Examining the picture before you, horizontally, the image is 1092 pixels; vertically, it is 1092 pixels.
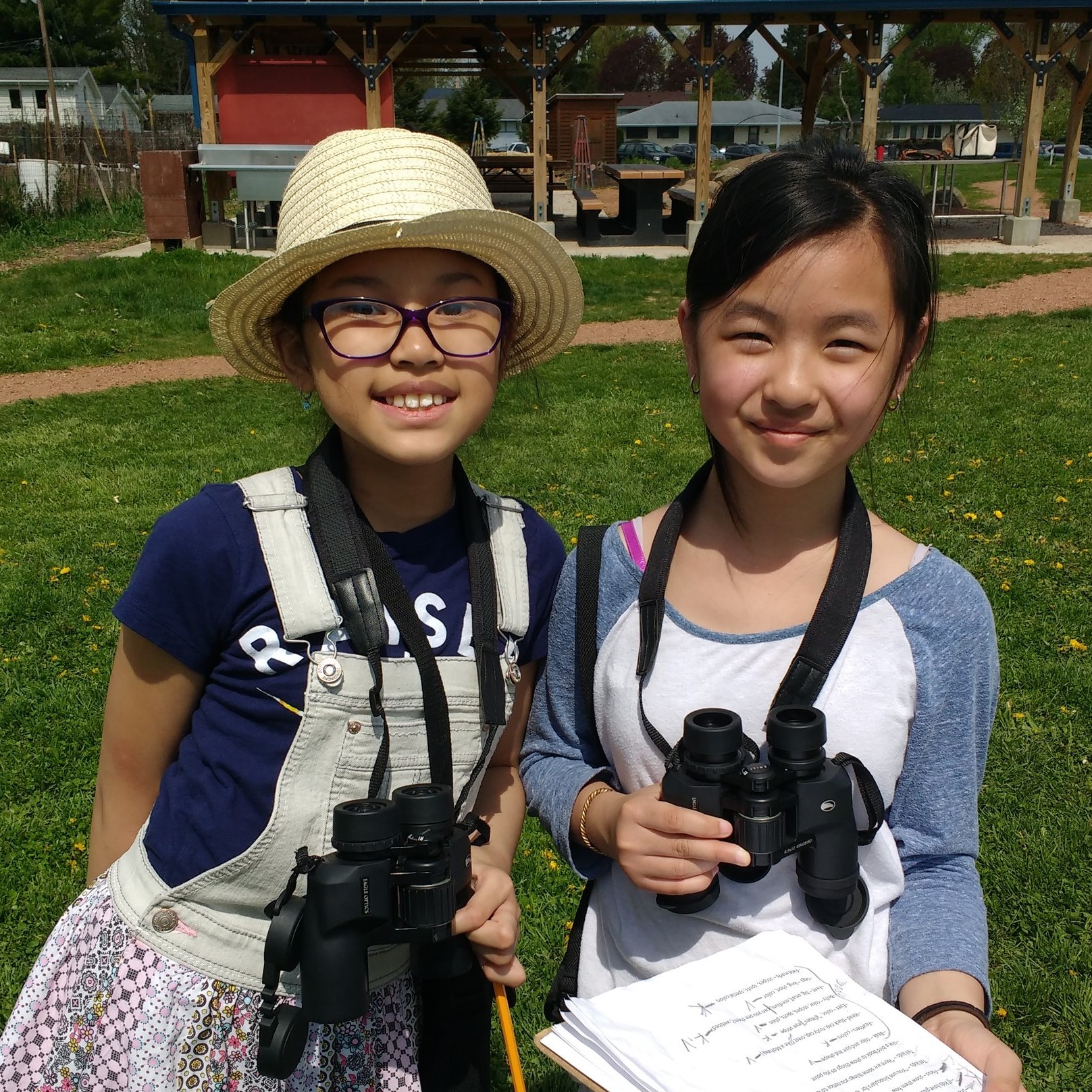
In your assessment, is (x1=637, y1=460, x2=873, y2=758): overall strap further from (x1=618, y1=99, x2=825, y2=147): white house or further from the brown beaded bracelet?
(x1=618, y1=99, x2=825, y2=147): white house

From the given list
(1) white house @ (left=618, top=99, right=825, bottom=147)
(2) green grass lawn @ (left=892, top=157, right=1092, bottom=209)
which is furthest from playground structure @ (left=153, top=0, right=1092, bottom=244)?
(1) white house @ (left=618, top=99, right=825, bottom=147)

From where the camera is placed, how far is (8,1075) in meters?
1.81

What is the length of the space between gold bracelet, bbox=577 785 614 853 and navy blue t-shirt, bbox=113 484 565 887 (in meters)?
0.37

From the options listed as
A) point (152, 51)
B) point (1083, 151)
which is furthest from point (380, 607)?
point (152, 51)

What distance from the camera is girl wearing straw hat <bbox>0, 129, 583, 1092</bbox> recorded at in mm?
1765

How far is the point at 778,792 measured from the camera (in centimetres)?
153

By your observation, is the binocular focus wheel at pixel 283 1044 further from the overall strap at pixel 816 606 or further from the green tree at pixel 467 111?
the green tree at pixel 467 111

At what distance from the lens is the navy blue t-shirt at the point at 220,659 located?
1768mm

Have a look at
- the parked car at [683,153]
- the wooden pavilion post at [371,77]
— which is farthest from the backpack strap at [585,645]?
the parked car at [683,153]

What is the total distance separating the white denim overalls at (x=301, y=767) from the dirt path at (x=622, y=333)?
6578mm

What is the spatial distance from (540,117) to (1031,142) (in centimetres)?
756

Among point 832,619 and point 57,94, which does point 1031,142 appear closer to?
point 832,619

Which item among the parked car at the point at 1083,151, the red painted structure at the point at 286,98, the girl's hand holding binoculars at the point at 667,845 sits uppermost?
the red painted structure at the point at 286,98

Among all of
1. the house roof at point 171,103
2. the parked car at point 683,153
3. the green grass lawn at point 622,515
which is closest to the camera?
the green grass lawn at point 622,515
